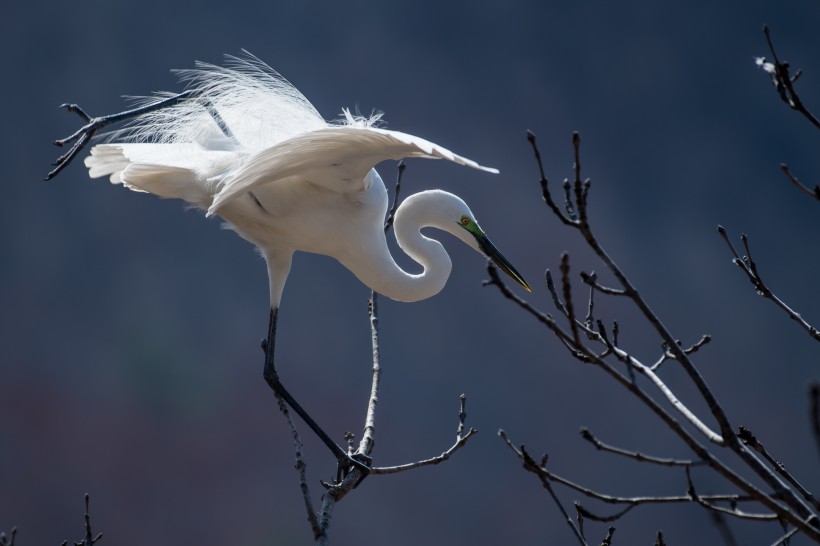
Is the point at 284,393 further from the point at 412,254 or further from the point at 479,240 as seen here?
the point at 479,240

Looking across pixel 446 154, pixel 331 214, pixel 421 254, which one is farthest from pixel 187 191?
pixel 446 154

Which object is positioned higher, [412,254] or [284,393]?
[412,254]

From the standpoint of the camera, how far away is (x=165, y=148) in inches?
95.9

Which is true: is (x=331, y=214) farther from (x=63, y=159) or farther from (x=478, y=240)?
(x=63, y=159)

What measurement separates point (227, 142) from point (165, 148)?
6.6 inches

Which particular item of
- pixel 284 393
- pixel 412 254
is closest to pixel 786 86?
pixel 412 254

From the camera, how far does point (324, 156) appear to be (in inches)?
82.8

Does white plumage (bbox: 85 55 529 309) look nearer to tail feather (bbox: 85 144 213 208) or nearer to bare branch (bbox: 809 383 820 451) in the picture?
A: tail feather (bbox: 85 144 213 208)

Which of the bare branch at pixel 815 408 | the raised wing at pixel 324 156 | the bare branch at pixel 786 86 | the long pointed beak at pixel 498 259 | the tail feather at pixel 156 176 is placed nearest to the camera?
the bare branch at pixel 815 408

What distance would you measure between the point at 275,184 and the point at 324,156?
0.31 meters

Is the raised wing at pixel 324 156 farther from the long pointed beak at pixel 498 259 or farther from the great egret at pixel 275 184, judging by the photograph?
the long pointed beak at pixel 498 259

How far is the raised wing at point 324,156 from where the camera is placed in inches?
76.4

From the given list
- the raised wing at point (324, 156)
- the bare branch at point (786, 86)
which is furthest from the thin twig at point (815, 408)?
the raised wing at point (324, 156)

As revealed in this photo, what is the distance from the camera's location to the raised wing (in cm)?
194
